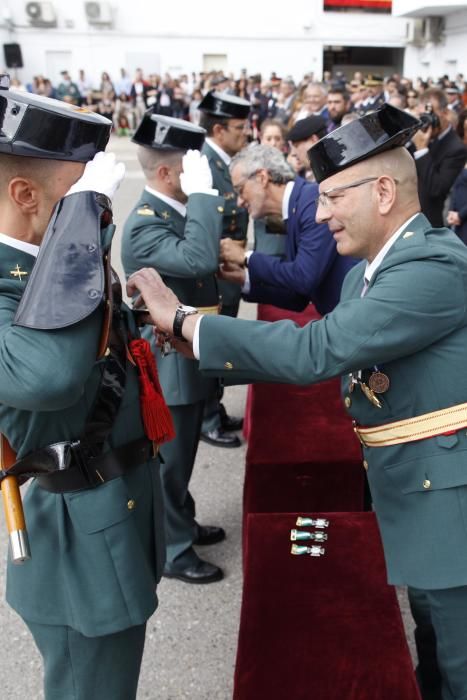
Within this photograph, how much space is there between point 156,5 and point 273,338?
3189 cm

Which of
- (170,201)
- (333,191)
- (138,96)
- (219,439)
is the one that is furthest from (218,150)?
(138,96)

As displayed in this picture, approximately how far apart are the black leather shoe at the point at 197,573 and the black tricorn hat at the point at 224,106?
2627mm

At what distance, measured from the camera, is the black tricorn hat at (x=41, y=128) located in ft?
3.86

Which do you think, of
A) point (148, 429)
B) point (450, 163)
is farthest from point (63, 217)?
point (450, 163)

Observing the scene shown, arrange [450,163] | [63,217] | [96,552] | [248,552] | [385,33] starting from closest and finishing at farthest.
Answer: [63,217] → [96,552] → [248,552] → [450,163] → [385,33]

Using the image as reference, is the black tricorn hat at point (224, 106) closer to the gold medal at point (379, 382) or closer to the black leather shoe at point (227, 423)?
the black leather shoe at point (227, 423)

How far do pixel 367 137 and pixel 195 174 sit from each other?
3.41 ft

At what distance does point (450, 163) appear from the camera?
600 centimetres

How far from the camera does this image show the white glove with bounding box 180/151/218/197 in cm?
251

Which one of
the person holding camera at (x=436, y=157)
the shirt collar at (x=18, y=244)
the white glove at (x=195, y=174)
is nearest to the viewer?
the shirt collar at (x=18, y=244)

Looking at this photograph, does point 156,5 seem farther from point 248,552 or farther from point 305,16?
point 248,552

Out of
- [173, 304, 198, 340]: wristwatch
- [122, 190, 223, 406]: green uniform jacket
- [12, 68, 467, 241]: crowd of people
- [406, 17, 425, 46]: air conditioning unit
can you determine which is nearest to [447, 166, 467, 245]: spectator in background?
[12, 68, 467, 241]: crowd of people

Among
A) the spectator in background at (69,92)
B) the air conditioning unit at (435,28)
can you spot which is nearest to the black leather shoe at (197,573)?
the spectator in background at (69,92)

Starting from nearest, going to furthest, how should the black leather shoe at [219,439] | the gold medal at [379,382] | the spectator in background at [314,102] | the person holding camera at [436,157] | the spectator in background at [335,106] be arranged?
the gold medal at [379,382]
the black leather shoe at [219,439]
the person holding camera at [436,157]
the spectator in background at [314,102]
the spectator in background at [335,106]
